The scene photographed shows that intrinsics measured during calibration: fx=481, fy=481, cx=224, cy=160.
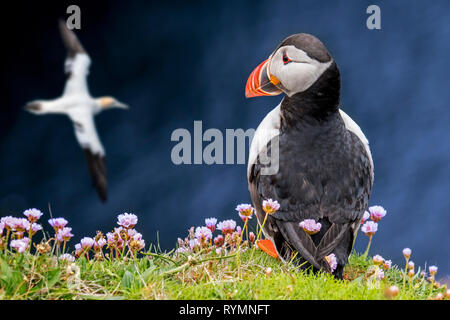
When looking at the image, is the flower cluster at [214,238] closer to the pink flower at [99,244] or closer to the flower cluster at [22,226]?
the pink flower at [99,244]

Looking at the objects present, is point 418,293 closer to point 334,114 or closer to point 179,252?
point 334,114

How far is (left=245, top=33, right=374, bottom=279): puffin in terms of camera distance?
281cm

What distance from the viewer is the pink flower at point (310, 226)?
2.66 m

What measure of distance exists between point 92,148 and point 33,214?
755 millimetres

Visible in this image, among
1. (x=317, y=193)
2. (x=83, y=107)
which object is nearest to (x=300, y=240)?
(x=317, y=193)

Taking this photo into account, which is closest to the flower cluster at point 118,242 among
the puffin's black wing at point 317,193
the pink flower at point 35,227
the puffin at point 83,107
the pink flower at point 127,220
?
the pink flower at point 127,220

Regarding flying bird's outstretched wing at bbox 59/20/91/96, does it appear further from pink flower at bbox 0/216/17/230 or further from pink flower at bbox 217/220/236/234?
pink flower at bbox 217/220/236/234

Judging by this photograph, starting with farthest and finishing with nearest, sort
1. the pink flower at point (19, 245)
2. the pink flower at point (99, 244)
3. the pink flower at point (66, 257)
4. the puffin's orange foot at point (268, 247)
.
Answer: the puffin's orange foot at point (268, 247)
the pink flower at point (99, 244)
the pink flower at point (66, 257)
the pink flower at point (19, 245)

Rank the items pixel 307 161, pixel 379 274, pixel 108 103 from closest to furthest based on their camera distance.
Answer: pixel 108 103 → pixel 379 274 → pixel 307 161

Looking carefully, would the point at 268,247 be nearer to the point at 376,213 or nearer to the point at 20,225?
the point at 376,213

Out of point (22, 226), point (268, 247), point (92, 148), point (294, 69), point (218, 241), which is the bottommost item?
point (268, 247)

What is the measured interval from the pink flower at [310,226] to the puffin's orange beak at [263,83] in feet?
3.02

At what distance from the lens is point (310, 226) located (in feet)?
8.74

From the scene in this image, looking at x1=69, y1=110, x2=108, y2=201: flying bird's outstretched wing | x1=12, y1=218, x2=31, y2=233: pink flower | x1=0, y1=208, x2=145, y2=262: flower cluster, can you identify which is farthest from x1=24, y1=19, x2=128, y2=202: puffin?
x1=12, y1=218, x2=31, y2=233: pink flower
